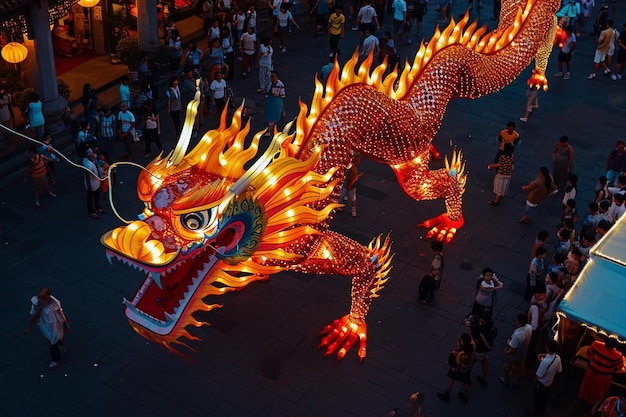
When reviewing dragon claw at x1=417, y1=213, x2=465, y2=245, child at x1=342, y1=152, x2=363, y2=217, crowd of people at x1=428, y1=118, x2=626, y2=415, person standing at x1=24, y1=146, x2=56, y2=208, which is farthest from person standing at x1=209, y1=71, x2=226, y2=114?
crowd of people at x1=428, y1=118, x2=626, y2=415

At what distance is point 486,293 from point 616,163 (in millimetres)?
5117

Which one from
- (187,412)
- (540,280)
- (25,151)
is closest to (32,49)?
(25,151)

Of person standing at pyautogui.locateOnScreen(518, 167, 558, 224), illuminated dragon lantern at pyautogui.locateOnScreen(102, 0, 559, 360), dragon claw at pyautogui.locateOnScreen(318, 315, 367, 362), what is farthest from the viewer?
person standing at pyautogui.locateOnScreen(518, 167, 558, 224)

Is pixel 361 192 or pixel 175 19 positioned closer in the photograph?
pixel 361 192

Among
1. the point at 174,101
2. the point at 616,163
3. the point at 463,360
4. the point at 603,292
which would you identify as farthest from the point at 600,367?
the point at 174,101

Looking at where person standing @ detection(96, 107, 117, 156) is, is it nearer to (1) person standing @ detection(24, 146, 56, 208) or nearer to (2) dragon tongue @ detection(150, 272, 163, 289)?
(1) person standing @ detection(24, 146, 56, 208)

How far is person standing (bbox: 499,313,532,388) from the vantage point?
11.6 meters

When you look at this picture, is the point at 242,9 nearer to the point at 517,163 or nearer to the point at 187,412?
the point at 517,163

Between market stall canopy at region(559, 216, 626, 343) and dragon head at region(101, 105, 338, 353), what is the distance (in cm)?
359

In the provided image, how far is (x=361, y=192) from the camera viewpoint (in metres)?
16.3

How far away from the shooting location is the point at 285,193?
34.8ft

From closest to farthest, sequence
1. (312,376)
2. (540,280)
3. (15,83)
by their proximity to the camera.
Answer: (312,376) < (540,280) < (15,83)

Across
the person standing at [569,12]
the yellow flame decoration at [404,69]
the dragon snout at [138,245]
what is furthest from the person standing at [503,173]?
the person standing at [569,12]

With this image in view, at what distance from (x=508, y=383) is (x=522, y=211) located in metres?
4.71
